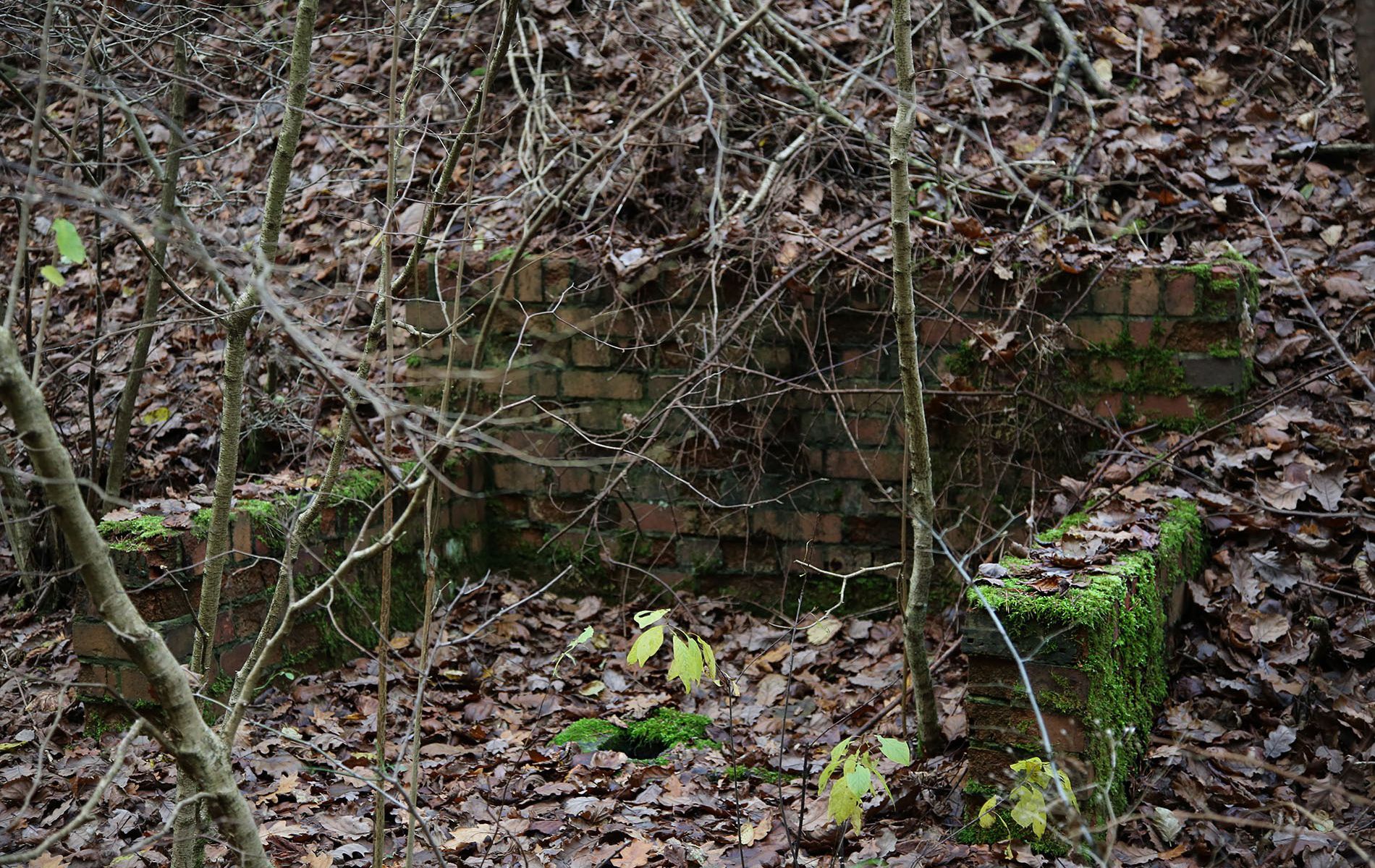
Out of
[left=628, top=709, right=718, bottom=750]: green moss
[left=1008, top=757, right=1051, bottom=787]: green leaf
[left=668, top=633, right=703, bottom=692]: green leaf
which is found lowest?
[left=628, top=709, right=718, bottom=750]: green moss

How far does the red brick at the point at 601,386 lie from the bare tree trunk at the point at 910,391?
64.1 inches

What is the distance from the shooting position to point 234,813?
1552mm

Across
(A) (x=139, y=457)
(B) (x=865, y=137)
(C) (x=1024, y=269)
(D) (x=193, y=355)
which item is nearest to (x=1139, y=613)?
(C) (x=1024, y=269)

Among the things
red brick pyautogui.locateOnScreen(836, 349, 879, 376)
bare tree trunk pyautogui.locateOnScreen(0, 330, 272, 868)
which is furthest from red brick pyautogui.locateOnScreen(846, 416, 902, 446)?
bare tree trunk pyautogui.locateOnScreen(0, 330, 272, 868)

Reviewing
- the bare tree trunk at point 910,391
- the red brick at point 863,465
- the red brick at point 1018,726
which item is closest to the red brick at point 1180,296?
the red brick at point 863,465

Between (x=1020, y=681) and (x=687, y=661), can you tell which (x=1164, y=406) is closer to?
(x=1020, y=681)

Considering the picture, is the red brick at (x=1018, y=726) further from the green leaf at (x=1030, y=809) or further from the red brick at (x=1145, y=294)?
the red brick at (x=1145, y=294)

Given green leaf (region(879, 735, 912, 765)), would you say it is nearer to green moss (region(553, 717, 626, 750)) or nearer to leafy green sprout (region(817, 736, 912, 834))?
leafy green sprout (region(817, 736, 912, 834))

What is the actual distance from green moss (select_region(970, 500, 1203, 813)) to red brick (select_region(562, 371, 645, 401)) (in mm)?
1694

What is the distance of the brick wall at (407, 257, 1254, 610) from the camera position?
3545 mm

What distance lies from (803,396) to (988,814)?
6.16 feet

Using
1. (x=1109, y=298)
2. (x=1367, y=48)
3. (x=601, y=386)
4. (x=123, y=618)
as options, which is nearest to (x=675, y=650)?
(x=123, y=618)

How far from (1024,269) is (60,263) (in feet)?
16.7

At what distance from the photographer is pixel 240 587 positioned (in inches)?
129
